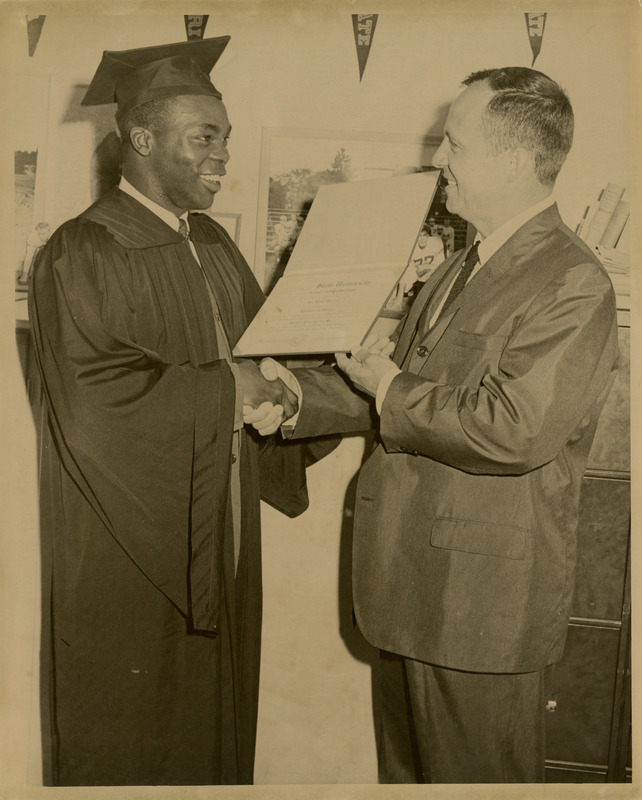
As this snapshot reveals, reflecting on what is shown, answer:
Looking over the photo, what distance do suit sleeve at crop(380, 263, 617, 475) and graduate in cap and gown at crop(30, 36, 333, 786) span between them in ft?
A: 1.67

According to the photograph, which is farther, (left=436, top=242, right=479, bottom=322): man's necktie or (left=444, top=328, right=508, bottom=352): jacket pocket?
(left=436, top=242, right=479, bottom=322): man's necktie

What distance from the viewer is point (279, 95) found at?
249 centimetres

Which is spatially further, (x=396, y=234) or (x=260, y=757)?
(x=260, y=757)

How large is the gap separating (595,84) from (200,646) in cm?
202

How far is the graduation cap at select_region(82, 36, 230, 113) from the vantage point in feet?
7.57

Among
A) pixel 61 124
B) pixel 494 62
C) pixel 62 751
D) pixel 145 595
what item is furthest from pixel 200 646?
pixel 494 62

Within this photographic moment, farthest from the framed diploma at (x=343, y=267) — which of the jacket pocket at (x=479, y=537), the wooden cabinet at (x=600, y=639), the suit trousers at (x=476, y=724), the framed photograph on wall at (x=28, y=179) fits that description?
the suit trousers at (x=476, y=724)

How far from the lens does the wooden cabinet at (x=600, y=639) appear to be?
8.32 ft

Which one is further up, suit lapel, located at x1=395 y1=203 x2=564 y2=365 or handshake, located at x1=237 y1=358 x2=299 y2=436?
suit lapel, located at x1=395 y1=203 x2=564 y2=365

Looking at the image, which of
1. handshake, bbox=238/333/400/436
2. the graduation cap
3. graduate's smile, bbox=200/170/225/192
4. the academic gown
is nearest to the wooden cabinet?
handshake, bbox=238/333/400/436

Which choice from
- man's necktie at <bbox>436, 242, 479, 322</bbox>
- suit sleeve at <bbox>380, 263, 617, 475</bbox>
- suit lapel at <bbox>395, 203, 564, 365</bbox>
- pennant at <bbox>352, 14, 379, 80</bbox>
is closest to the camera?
suit sleeve at <bbox>380, 263, 617, 475</bbox>

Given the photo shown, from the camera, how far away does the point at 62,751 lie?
7.77ft

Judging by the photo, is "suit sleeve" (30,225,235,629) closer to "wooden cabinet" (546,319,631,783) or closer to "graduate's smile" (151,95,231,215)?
"graduate's smile" (151,95,231,215)

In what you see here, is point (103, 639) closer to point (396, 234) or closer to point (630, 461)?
point (396, 234)
